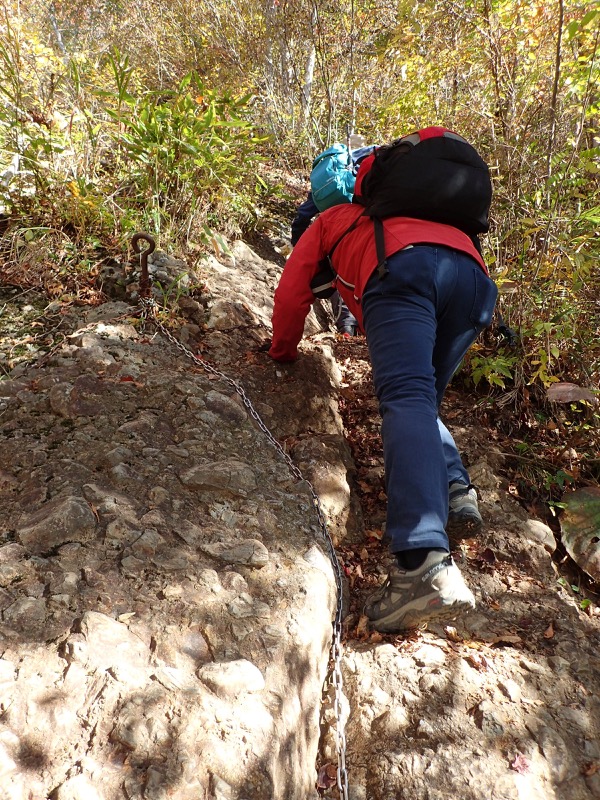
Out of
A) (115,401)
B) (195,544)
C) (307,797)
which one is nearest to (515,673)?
(307,797)

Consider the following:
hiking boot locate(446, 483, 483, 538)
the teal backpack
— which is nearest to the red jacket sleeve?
the teal backpack

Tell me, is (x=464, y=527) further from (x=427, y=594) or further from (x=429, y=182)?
(x=429, y=182)

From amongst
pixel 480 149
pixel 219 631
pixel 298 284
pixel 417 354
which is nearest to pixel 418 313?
pixel 417 354

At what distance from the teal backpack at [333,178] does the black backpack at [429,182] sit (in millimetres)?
709

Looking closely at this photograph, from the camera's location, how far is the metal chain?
1.74m

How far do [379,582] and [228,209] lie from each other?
10.9 ft

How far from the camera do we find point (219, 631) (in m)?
1.73

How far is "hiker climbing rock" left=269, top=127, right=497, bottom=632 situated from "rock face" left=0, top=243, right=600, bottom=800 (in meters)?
0.32

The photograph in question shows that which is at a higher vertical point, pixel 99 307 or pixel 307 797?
pixel 99 307

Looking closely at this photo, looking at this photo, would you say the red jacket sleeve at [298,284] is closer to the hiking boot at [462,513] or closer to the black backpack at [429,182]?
the black backpack at [429,182]

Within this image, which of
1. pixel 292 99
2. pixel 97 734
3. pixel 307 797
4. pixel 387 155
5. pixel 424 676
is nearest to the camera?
pixel 97 734

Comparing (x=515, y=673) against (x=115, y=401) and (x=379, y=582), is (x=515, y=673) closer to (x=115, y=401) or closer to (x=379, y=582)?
(x=379, y=582)

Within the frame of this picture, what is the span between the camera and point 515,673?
2.02 meters

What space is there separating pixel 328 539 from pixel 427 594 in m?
0.55
